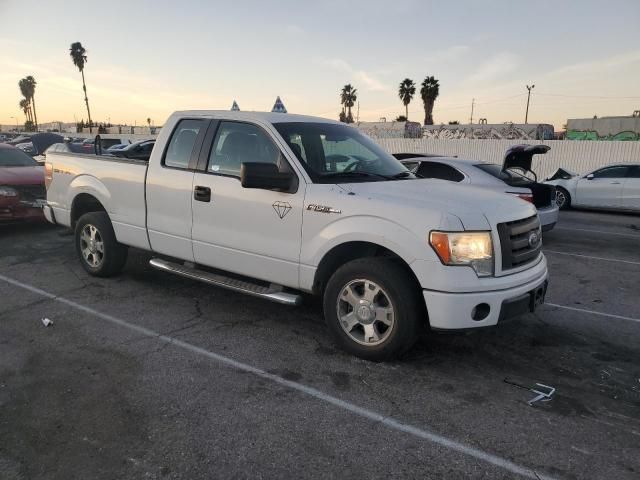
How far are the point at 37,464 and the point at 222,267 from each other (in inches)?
92.8

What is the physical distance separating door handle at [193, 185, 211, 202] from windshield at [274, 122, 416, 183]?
2.94 feet

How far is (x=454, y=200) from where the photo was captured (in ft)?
12.4

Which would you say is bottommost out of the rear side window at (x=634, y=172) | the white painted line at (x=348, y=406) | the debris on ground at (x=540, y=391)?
the debris on ground at (x=540, y=391)

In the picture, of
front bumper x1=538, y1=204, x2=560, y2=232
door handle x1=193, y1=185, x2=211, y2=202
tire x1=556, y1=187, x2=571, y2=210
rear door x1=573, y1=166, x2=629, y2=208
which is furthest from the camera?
tire x1=556, y1=187, x2=571, y2=210

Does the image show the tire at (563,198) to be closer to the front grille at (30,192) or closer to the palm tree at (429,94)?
the front grille at (30,192)

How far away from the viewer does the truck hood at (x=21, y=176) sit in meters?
8.52

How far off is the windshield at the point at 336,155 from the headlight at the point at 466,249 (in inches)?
42.3

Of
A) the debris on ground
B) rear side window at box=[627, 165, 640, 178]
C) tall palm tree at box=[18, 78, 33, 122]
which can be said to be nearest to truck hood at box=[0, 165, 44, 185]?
the debris on ground

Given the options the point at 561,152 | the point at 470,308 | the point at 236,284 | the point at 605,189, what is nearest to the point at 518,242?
the point at 470,308

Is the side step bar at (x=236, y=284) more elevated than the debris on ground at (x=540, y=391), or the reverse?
the side step bar at (x=236, y=284)

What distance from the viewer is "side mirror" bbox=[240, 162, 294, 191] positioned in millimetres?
3920

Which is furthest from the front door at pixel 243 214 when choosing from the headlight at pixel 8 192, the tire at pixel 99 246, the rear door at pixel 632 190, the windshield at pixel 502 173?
the rear door at pixel 632 190

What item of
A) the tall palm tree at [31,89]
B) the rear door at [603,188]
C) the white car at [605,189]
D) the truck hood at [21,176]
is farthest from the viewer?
A: the tall palm tree at [31,89]

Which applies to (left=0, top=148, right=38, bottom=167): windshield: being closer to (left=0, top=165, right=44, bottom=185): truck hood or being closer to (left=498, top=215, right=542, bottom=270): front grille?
(left=0, top=165, right=44, bottom=185): truck hood
